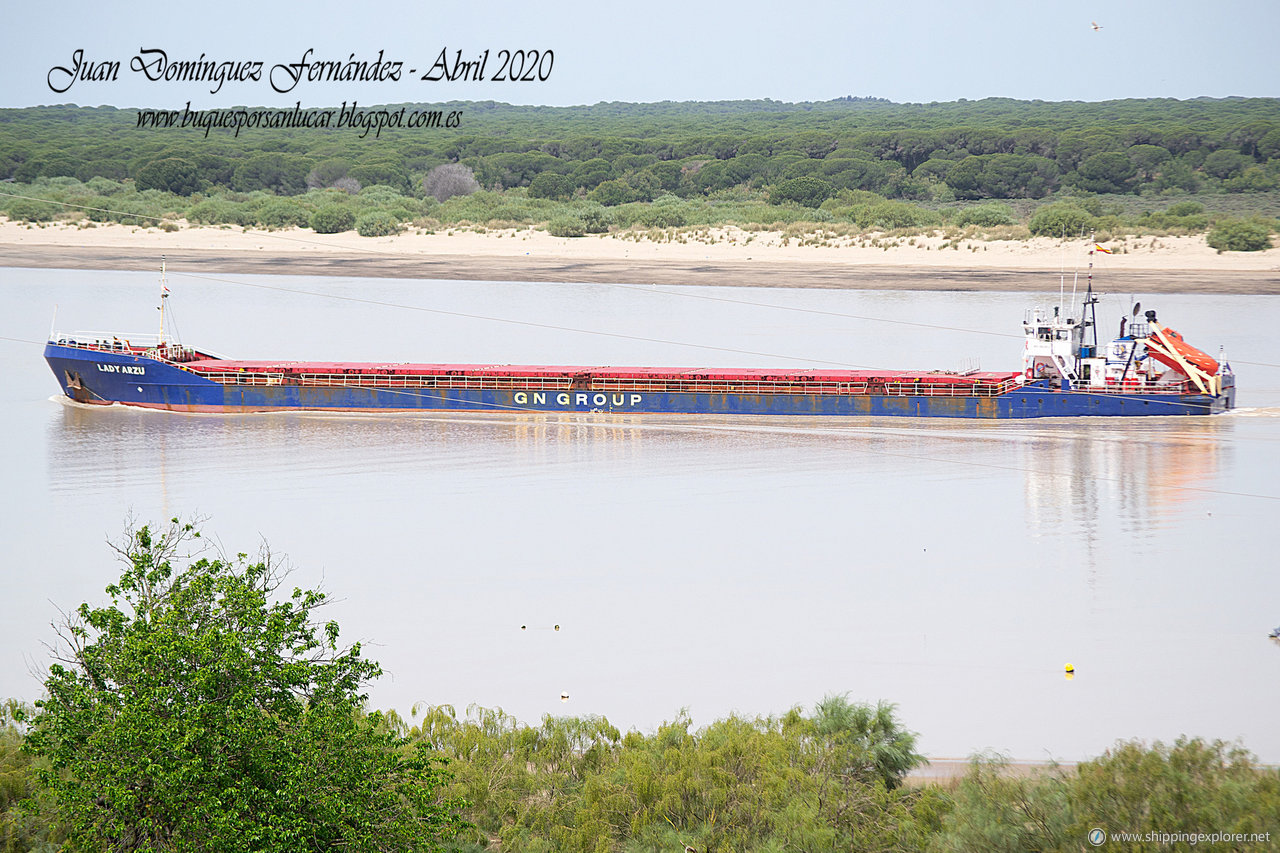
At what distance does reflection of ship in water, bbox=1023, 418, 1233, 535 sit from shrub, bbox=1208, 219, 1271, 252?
3325 centimetres

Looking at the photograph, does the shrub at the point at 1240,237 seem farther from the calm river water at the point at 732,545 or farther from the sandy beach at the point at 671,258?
the calm river water at the point at 732,545

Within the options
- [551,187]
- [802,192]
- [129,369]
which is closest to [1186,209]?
[802,192]

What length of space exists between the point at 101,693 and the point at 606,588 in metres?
11.2

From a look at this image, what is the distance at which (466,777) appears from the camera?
1211 cm

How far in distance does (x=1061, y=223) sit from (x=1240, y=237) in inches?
344

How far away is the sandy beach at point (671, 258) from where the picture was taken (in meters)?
58.9

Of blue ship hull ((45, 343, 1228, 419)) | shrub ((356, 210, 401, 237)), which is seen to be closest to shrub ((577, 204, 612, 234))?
shrub ((356, 210, 401, 237))

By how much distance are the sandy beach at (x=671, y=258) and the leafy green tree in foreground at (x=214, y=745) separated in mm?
48548

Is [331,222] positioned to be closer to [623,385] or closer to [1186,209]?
[623,385]

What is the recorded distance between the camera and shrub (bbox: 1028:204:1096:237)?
65688 millimetres

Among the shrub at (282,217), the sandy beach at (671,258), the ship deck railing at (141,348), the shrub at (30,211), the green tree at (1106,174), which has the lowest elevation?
the ship deck railing at (141,348)

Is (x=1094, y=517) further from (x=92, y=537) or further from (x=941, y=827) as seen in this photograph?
(x=92, y=537)

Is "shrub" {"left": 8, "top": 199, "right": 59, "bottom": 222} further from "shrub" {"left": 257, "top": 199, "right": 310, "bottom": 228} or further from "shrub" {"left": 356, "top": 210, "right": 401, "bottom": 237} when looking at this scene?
"shrub" {"left": 356, "top": 210, "right": 401, "bottom": 237}


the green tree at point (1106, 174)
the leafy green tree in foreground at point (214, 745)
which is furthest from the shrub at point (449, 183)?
the leafy green tree in foreground at point (214, 745)
